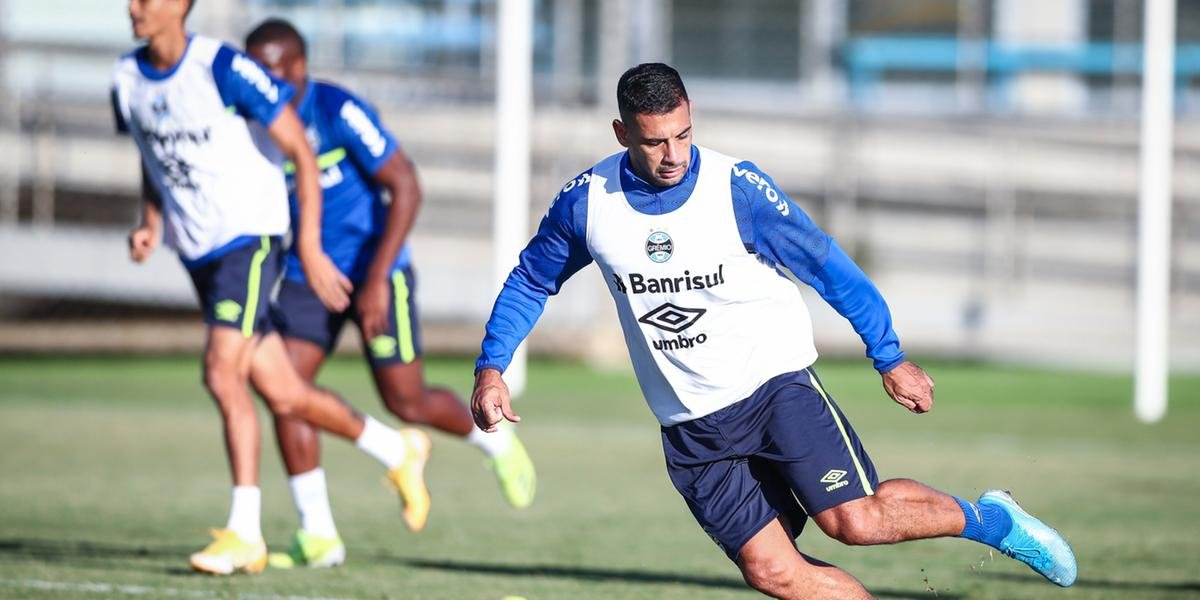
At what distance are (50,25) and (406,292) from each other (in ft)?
47.8

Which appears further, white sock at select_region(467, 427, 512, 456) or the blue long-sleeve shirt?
white sock at select_region(467, 427, 512, 456)

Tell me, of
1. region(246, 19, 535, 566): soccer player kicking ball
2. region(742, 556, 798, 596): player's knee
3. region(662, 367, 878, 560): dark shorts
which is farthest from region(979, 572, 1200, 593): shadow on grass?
region(246, 19, 535, 566): soccer player kicking ball

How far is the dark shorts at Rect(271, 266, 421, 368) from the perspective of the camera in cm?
764

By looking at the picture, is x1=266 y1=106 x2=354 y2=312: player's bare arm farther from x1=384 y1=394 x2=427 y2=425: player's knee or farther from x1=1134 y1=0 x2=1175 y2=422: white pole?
x1=1134 y1=0 x2=1175 y2=422: white pole

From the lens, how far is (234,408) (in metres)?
7.04

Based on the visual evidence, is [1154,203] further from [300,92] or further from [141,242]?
[141,242]

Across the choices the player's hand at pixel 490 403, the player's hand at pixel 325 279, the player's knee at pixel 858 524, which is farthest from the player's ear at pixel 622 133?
the player's hand at pixel 325 279

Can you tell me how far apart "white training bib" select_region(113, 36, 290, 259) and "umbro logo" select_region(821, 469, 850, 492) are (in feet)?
10.3

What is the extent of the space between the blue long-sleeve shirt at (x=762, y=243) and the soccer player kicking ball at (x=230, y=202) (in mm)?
2114

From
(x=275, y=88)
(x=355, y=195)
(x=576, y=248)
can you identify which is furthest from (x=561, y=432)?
(x=576, y=248)

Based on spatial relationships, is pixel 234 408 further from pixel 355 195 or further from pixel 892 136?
pixel 892 136

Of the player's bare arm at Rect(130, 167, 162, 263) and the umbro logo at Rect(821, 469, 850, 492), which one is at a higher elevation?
the player's bare arm at Rect(130, 167, 162, 263)

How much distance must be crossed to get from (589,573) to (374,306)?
154 centimetres

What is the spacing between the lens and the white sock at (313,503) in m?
7.20
